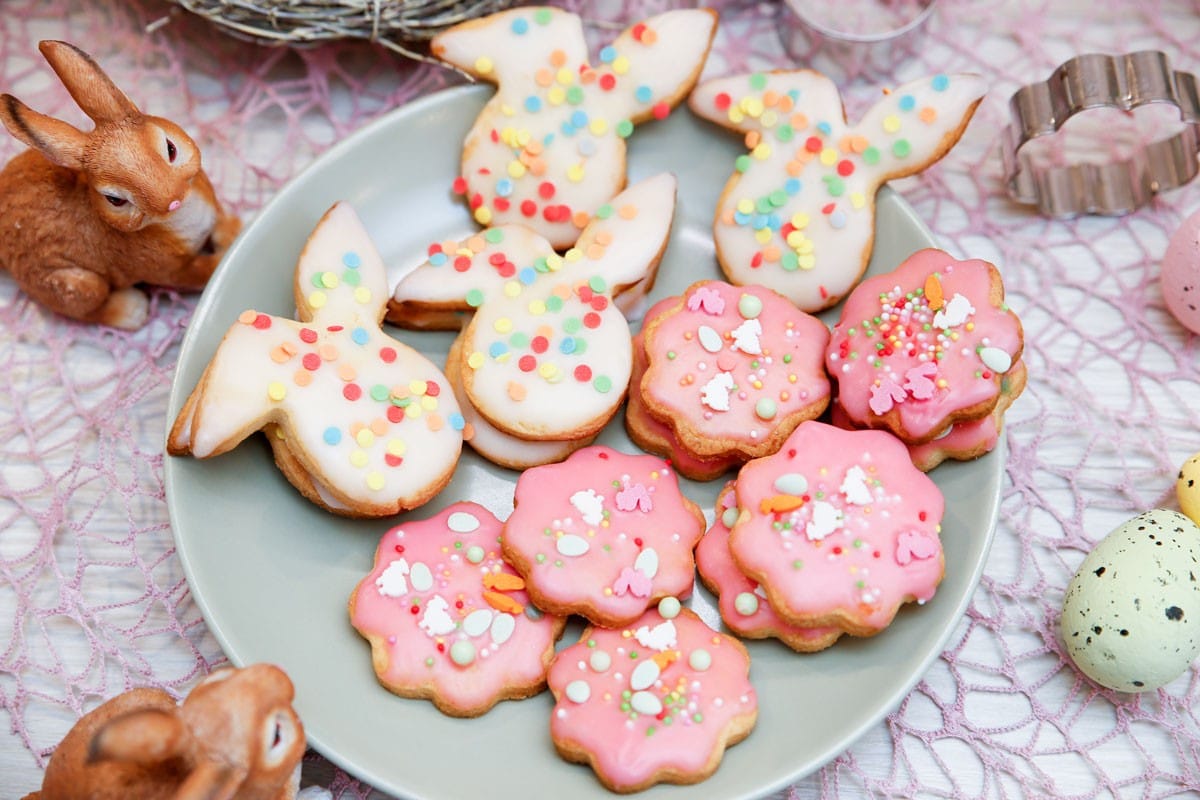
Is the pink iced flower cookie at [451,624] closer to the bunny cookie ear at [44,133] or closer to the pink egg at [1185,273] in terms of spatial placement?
the bunny cookie ear at [44,133]

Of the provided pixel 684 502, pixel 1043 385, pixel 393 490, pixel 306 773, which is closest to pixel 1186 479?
pixel 1043 385

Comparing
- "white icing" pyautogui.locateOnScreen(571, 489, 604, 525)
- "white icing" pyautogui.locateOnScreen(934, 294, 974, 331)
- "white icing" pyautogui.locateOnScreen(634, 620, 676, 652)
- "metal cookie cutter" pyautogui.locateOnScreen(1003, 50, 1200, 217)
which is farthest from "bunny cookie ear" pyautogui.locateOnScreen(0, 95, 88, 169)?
"metal cookie cutter" pyautogui.locateOnScreen(1003, 50, 1200, 217)

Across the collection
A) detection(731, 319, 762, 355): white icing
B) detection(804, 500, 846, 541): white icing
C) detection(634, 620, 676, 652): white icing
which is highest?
detection(731, 319, 762, 355): white icing

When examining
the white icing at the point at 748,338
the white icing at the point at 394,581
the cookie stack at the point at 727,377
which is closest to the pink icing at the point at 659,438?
the cookie stack at the point at 727,377

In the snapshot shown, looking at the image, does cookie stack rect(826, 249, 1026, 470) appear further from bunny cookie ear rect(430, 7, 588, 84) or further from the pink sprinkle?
bunny cookie ear rect(430, 7, 588, 84)

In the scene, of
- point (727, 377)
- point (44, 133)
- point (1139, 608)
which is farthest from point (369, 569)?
point (1139, 608)

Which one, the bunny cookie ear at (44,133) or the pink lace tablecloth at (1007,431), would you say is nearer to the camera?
the bunny cookie ear at (44,133)
